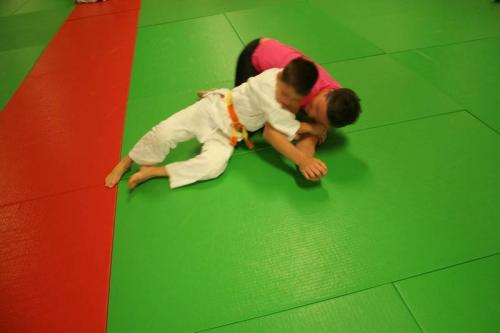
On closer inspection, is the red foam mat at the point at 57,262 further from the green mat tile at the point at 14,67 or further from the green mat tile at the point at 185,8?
the green mat tile at the point at 185,8

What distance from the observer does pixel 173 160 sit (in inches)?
102

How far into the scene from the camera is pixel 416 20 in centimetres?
439

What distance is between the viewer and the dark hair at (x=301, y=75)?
1.99m

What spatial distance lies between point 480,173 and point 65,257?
270cm

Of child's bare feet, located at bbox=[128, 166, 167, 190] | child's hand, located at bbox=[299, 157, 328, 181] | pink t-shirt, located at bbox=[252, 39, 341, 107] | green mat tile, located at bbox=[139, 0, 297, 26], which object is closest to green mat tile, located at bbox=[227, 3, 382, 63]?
green mat tile, located at bbox=[139, 0, 297, 26]

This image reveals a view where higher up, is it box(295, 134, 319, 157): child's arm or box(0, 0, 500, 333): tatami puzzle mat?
box(295, 134, 319, 157): child's arm

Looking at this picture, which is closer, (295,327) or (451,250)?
(295,327)

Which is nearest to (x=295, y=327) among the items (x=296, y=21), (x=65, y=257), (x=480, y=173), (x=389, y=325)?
(x=389, y=325)

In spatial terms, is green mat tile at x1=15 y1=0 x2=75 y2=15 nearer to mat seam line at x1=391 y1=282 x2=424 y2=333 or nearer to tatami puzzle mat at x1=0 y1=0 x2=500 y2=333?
tatami puzzle mat at x1=0 y1=0 x2=500 y2=333

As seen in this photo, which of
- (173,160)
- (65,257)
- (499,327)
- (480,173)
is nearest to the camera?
(499,327)

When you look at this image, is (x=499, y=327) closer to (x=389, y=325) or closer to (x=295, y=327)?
(x=389, y=325)

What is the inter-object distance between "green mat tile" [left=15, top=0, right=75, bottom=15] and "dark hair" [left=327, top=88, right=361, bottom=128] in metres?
5.70

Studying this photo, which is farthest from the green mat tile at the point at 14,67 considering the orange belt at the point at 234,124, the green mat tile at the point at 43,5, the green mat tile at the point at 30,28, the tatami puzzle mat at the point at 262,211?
the orange belt at the point at 234,124

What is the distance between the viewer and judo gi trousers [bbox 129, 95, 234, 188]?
233 centimetres
